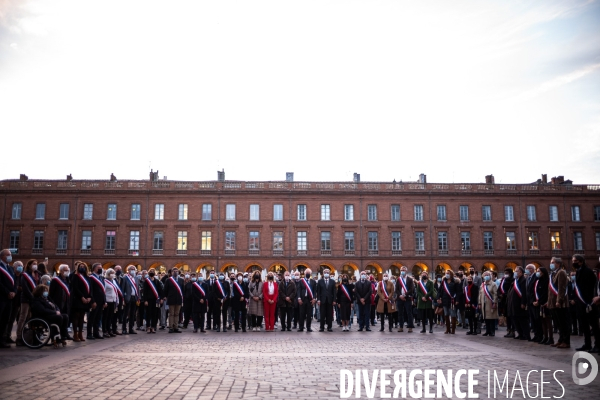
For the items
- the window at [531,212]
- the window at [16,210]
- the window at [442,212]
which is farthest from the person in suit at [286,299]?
the window at [16,210]

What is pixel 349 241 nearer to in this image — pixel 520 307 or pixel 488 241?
pixel 488 241

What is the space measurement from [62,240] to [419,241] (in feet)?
118

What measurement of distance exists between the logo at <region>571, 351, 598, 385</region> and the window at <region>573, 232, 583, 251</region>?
159 ft

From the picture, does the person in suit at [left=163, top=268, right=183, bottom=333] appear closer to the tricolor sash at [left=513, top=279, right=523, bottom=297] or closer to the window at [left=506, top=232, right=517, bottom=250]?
the tricolor sash at [left=513, top=279, right=523, bottom=297]

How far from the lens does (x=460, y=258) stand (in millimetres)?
53250

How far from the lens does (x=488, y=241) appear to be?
2131 inches

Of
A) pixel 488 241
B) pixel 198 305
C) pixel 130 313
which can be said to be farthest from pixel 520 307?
pixel 488 241

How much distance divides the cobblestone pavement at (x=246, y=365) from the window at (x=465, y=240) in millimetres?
39707

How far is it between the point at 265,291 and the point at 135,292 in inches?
175

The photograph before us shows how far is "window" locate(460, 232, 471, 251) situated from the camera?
53.7m

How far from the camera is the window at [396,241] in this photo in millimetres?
53250

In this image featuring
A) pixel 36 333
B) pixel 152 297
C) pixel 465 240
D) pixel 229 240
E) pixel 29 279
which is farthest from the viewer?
pixel 465 240

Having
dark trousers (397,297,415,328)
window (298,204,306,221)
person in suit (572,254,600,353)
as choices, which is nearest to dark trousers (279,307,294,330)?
dark trousers (397,297,415,328)

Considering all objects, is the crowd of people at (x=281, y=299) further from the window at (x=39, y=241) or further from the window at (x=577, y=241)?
the window at (x=577, y=241)
